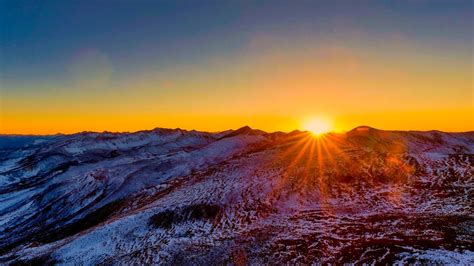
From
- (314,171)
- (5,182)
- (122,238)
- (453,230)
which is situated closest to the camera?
(453,230)

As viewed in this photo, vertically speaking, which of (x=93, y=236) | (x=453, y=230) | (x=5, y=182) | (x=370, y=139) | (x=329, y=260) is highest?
(x=370, y=139)

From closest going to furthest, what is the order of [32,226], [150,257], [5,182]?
[150,257], [32,226], [5,182]

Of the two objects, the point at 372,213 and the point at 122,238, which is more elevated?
the point at 372,213

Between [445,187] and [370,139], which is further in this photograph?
[370,139]

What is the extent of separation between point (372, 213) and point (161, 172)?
58.2 m

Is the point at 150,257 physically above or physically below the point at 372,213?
below

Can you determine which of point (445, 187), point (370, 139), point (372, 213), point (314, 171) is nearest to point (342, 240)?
point (372, 213)

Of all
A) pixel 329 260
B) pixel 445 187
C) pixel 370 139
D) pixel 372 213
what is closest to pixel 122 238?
pixel 329 260

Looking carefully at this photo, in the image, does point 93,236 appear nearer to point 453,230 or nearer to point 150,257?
point 150,257

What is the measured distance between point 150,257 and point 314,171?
26.8 metres

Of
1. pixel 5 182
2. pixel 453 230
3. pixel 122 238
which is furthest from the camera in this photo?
pixel 5 182

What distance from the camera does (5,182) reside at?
140 metres

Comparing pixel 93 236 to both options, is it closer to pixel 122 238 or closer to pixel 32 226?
pixel 122 238

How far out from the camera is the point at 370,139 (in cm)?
8481
